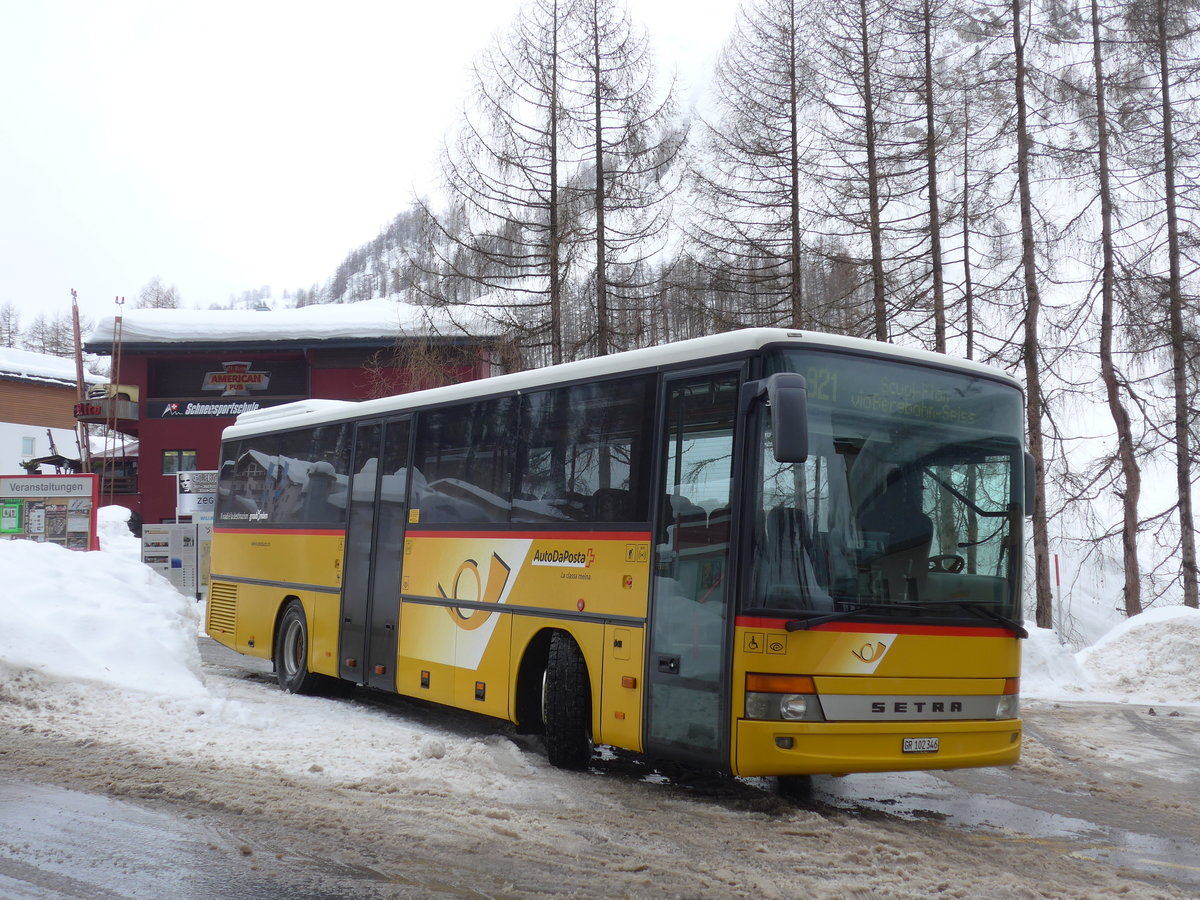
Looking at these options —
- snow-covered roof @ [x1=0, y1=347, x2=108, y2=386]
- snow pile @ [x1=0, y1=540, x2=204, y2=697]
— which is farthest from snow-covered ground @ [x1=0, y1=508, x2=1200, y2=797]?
snow-covered roof @ [x1=0, y1=347, x2=108, y2=386]

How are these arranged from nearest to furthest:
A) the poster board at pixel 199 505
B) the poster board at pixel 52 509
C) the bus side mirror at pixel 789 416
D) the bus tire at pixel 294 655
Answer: the bus side mirror at pixel 789 416, the bus tire at pixel 294 655, the poster board at pixel 52 509, the poster board at pixel 199 505

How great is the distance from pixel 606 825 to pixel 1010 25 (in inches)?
802

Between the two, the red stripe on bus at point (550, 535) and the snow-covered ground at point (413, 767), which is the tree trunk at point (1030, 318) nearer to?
the snow-covered ground at point (413, 767)

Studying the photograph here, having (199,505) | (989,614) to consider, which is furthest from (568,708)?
(199,505)

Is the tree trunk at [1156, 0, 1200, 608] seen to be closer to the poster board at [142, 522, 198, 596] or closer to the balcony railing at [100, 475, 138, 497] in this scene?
the poster board at [142, 522, 198, 596]

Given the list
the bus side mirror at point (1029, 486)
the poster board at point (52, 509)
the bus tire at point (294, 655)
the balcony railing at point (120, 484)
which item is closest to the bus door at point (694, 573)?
the bus side mirror at point (1029, 486)

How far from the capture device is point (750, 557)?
266 inches

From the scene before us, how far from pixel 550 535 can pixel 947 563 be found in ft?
9.52

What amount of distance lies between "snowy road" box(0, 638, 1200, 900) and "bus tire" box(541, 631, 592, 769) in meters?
0.18

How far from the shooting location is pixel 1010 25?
72.6 feet

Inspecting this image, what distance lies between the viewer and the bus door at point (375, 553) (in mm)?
10773

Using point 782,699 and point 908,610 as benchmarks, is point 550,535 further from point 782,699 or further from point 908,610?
point 908,610

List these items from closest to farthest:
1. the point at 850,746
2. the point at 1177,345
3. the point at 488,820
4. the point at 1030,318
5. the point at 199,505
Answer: the point at 488,820 < the point at 850,746 < the point at 1030,318 < the point at 1177,345 < the point at 199,505

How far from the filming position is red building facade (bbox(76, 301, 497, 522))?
4350cm
